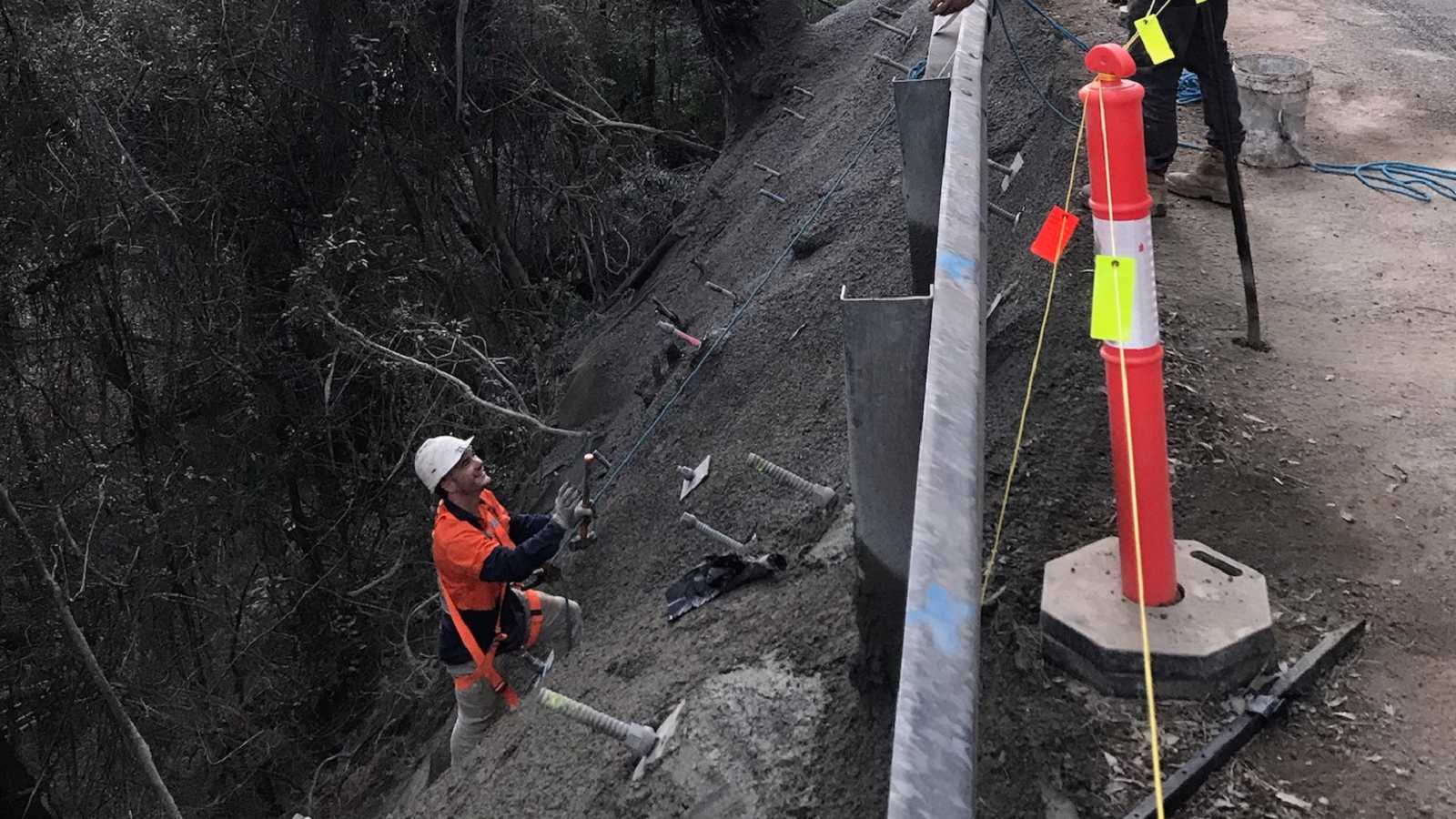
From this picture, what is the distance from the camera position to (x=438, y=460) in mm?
5117

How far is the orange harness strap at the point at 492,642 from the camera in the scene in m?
5.41

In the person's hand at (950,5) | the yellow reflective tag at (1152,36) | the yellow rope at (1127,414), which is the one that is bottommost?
the yellow rope at (1127,414)

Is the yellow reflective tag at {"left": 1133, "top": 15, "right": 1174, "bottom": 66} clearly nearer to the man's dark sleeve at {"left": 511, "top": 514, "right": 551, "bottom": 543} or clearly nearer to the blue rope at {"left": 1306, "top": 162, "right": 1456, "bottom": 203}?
the blue rope at {"left": 1306, "top": 162, "right": 1456, "bottom": 203}

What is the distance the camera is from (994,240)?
5906 millimetres

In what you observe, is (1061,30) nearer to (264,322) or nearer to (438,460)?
(438,460)

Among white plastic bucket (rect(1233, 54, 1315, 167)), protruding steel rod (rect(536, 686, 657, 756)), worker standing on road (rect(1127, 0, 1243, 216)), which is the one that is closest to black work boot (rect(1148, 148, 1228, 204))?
worker standing on road (rect(1127, 0, 1243, 216))

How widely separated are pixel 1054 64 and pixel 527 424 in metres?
5.57

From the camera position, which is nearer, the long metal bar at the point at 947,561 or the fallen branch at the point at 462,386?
the long metal bar at the point at 947,561

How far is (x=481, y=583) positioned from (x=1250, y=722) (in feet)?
12.1

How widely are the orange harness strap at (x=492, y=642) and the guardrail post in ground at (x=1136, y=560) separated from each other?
331cm

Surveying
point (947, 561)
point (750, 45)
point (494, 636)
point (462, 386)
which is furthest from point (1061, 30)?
point (947, 561)

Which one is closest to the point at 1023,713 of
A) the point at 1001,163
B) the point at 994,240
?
the point at 994,240

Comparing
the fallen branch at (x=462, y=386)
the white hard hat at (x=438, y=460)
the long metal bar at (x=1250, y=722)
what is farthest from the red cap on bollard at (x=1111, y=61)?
the fallen branch at (x=462, y=386)

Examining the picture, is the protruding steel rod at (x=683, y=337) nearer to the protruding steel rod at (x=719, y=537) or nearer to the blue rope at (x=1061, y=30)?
the protruding steel rod at (x=719, y=537)
